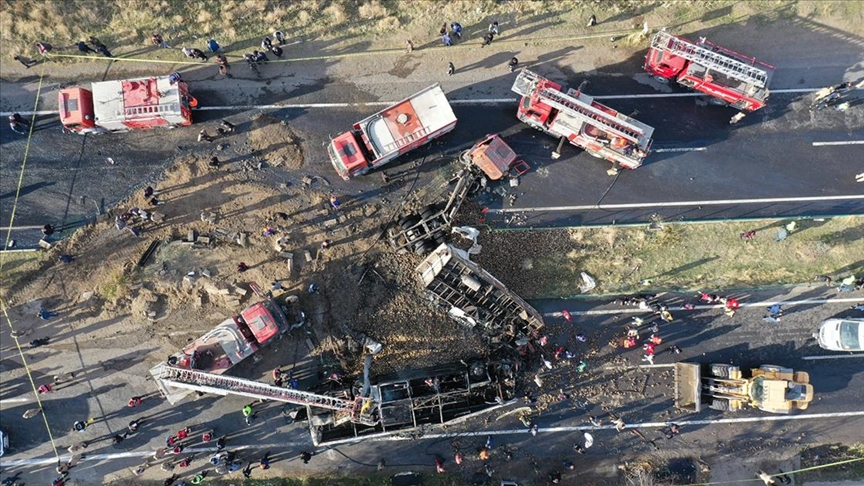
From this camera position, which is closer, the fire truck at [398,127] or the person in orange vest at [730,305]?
the fire truck at [398,127]

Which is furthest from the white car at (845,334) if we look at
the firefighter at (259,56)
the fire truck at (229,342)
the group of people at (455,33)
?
the firefighter at (259,56)

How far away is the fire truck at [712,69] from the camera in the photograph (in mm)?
26328

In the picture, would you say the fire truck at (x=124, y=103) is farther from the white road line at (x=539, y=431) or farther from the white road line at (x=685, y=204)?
the white road line at (x=539, y=431)

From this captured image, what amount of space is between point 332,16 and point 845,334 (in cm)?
3185

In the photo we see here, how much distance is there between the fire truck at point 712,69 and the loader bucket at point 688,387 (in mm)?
14049

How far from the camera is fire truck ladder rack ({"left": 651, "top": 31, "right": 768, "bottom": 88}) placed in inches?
1034

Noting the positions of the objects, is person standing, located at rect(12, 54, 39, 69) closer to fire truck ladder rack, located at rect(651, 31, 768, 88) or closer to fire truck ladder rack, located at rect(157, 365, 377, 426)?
fire truck ladder rack, located at rect(157, 365, 377, 426)

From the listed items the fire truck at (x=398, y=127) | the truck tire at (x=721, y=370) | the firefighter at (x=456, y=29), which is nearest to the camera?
the fire truck at (x=398, y=127)

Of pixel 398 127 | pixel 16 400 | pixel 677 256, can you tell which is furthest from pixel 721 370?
pixel 16 400

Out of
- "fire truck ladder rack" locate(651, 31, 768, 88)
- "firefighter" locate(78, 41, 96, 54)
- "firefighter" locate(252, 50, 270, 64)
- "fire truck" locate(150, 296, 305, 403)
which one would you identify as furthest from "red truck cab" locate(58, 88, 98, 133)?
"fire truck ladder rack" locate(651, 31, 768, 88)

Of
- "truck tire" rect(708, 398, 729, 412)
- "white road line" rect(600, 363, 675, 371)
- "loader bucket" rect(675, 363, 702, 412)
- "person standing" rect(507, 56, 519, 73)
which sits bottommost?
"truck tire" rect(708, 398, 729, 412)

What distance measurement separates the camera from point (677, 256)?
28.3 meters

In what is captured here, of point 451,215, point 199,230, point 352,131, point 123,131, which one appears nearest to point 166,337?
point 199,230

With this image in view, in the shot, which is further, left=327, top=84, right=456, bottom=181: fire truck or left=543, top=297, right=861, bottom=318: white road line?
left=543, top=297, right=861, bottom=318: white road line
